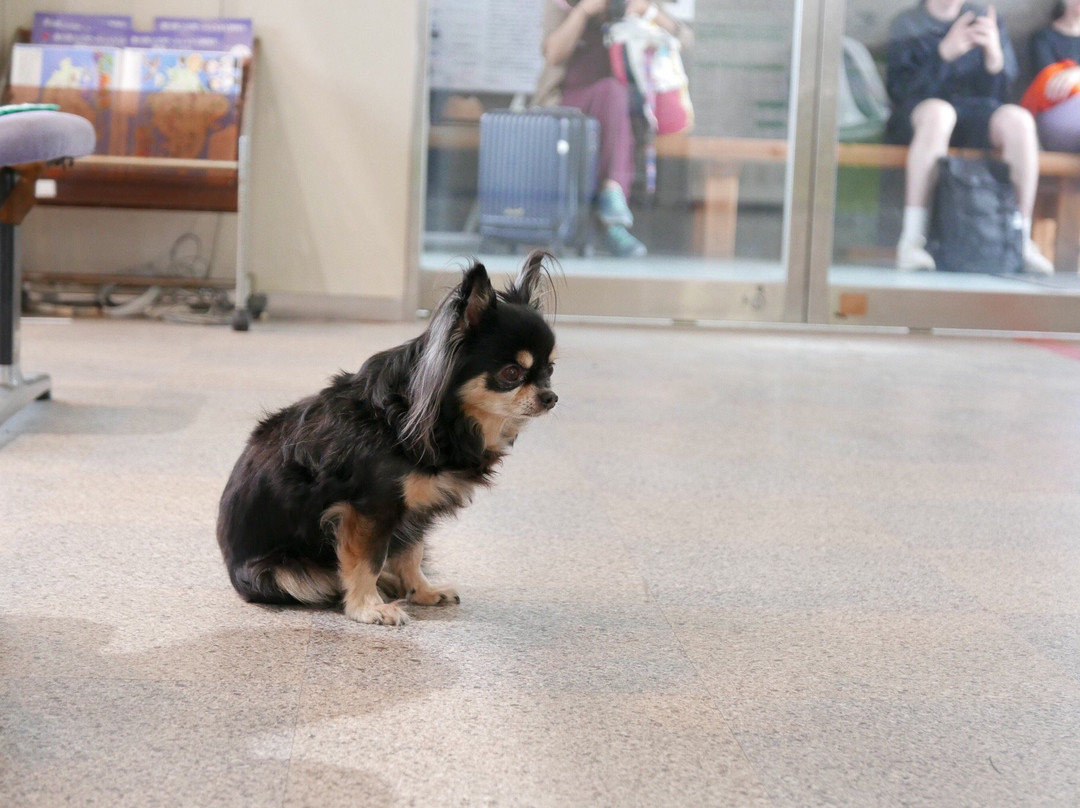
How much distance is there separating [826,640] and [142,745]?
0.97m

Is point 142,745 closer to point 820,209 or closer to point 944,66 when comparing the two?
point 820,209

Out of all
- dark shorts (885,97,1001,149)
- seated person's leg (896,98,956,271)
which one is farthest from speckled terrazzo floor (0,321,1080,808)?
dark shorts (885,97,1001,149)

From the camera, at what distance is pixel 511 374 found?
1.70 meters

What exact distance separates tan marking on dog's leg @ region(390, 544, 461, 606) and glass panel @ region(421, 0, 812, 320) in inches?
155

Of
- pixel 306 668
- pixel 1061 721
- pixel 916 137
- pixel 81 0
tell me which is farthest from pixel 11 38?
pixel 1061 721

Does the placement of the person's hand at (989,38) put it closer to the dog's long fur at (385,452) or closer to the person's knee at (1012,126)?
the person's knee at (1012,126)

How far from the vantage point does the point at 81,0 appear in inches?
210

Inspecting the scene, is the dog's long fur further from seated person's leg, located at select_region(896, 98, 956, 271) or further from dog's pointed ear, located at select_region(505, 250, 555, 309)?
seated person's leg, located at select_region(896, 98, 956, 271)

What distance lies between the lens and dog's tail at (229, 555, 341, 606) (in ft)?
5.99

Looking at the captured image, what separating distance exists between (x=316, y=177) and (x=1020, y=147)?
11.0 ft

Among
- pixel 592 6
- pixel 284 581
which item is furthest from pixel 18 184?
pixel 592 6

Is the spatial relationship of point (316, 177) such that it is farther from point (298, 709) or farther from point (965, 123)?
point (298, 709)

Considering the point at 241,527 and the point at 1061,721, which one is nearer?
the point at 1061,721

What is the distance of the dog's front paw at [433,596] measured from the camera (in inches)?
75.7
